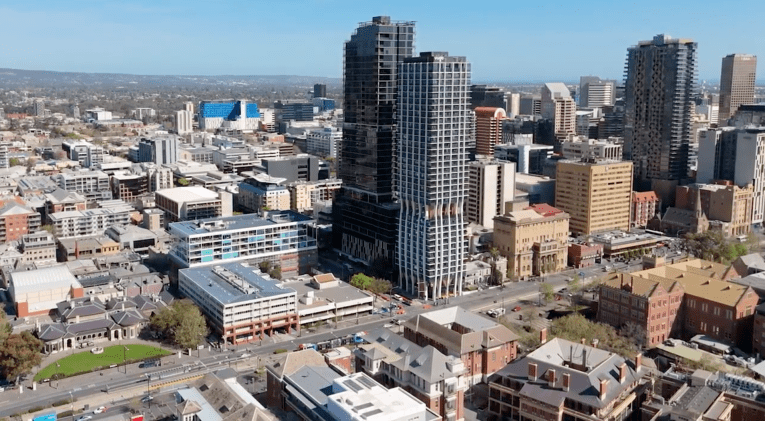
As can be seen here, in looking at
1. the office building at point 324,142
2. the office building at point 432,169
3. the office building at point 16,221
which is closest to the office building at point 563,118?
the office building at point 324,142

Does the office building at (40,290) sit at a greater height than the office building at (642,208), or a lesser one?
lesser

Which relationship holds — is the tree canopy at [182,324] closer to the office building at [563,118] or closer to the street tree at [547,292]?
the street tree at [547,292]

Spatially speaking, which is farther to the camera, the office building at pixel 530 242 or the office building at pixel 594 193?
the office building at pixel 594 193

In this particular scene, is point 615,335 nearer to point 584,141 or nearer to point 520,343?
point 520,343

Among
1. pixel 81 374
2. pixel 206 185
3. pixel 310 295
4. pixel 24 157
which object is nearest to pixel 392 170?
pixel 310 295

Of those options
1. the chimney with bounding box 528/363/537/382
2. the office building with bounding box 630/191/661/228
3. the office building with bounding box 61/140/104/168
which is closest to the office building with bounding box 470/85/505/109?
the office building with bounding box 630/191/661/228

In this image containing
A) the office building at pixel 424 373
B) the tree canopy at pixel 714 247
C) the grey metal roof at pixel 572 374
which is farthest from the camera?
the tree canopy at pixel 714 247

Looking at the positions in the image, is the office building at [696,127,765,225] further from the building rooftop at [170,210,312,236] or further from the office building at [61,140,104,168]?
the office building at [61,140,104,168]
